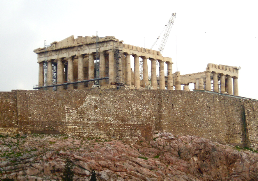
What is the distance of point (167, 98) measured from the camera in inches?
2128

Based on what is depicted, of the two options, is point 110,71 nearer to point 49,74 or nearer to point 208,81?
point 49,74

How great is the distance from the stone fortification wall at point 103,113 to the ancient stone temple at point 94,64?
13.9 metres

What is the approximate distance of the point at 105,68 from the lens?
2837 inches

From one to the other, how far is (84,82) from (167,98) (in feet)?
72.2

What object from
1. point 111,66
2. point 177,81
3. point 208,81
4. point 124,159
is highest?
point 111,66

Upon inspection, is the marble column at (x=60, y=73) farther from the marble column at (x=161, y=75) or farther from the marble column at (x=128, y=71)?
the marble column at (x=161, y=75)

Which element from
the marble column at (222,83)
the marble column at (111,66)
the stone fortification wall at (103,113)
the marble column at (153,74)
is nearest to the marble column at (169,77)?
the marble column at (153,74)

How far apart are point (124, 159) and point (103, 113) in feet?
24.7

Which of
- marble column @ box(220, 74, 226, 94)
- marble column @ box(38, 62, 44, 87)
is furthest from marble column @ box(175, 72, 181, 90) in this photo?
marble column @ box(38, 62, 44, 87)

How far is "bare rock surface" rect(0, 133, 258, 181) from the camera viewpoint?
4219 centimetres

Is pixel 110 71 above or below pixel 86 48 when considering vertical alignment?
below

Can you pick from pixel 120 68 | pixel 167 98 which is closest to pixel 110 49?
pixel 120 68

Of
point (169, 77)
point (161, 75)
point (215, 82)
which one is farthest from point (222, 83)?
point (161, 75)

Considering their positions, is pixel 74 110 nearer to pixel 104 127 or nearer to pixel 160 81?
pixel 104 127
